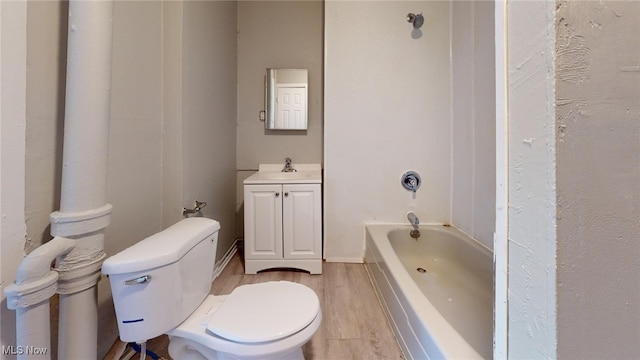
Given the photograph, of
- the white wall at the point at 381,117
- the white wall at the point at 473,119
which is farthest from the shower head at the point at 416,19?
the white wall at the point at 473,119

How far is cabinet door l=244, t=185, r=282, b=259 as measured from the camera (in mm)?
2072

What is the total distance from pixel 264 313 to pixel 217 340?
0.59 feet

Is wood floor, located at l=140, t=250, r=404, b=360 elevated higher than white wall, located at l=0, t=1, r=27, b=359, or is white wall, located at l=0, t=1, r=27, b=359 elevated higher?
white wall, located at l=0, t=1, r=27, b=359

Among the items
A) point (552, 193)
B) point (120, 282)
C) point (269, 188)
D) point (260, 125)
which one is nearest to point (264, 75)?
point (260, 125)

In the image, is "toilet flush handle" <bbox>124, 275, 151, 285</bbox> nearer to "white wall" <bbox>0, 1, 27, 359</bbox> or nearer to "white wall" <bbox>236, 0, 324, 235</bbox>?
"white wall" <bbox>0, 1, 27, 359</bbox>

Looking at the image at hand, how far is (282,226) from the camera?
6.84 ft

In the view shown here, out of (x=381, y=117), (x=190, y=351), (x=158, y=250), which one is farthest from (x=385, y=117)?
(x=190, y=351)

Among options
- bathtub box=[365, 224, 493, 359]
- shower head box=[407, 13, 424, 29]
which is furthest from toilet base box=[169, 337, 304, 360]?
shower head box=[407, 13, 424, 29]

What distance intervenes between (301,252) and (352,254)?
484mm

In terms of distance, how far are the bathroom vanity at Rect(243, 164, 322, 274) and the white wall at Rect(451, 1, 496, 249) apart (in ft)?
3.69

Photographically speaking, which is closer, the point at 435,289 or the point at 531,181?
the point at 531,181

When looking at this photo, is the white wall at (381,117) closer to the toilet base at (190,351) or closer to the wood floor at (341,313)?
the wood floor at (341,313)

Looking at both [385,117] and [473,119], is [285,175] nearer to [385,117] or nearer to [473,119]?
[385,117]

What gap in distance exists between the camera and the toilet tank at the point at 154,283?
0.89 metres
